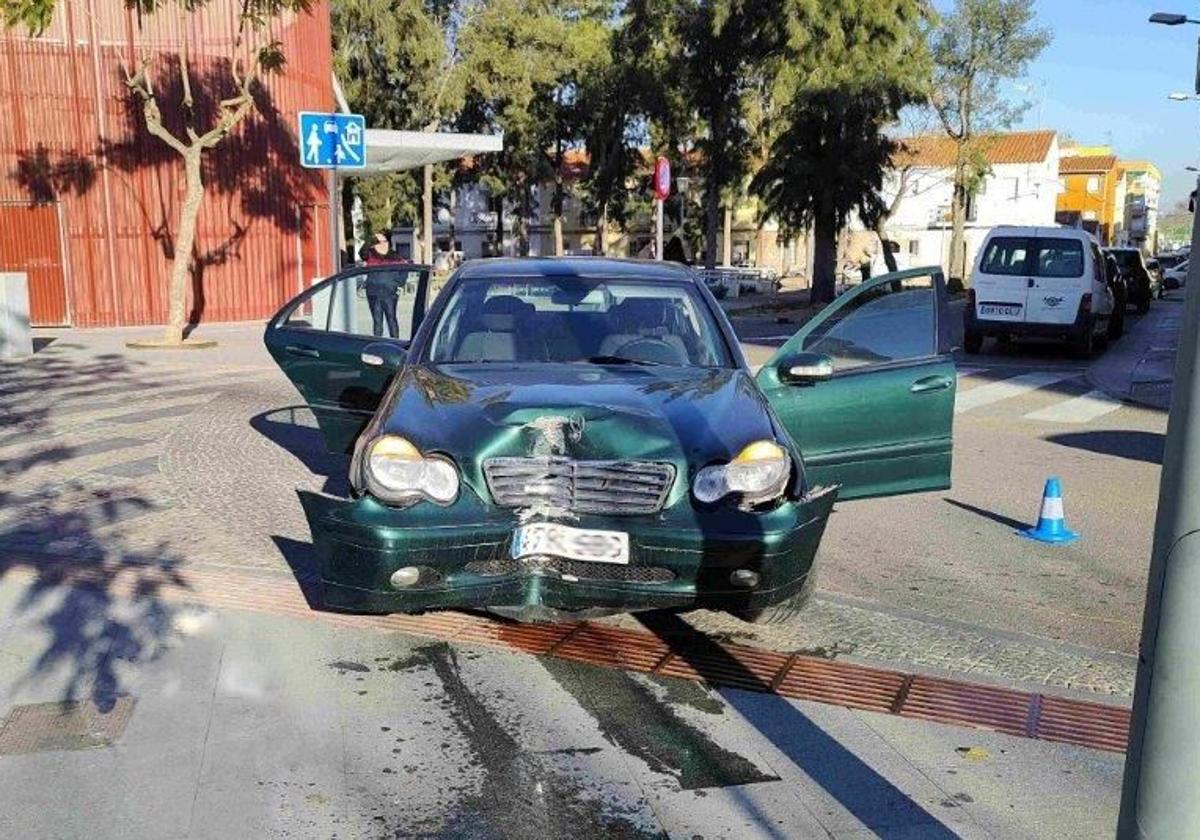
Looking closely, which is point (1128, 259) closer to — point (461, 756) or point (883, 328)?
point (883, 328)

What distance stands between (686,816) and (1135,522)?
17.3ft

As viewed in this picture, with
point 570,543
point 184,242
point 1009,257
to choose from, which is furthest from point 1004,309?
point 570,543

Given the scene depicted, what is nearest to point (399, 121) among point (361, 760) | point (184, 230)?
point (184, 230)

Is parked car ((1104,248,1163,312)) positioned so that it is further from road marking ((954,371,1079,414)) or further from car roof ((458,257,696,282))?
car roof ((458,257,696,282))

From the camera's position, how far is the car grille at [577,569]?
13.9ft

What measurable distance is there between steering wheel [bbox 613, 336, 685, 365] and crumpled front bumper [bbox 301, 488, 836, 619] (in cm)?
133

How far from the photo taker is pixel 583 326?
223 inches

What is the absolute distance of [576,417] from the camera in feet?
14.5

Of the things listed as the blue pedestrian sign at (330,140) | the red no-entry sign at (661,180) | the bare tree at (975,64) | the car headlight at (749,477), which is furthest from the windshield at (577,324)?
the bare tree at (975,64)

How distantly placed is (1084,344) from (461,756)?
16540mm

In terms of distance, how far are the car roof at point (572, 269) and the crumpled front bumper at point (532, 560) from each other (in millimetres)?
1992

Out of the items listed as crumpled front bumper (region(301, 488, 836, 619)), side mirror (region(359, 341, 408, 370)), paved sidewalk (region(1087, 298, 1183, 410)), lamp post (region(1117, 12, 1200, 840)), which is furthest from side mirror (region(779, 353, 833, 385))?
paved sidewalk (region(1087, 298, 1183, 410))

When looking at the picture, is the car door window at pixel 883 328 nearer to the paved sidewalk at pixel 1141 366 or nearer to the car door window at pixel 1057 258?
the paved sidewalk at pixel 1141 366

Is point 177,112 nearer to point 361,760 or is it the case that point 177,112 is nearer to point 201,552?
point 201,552
